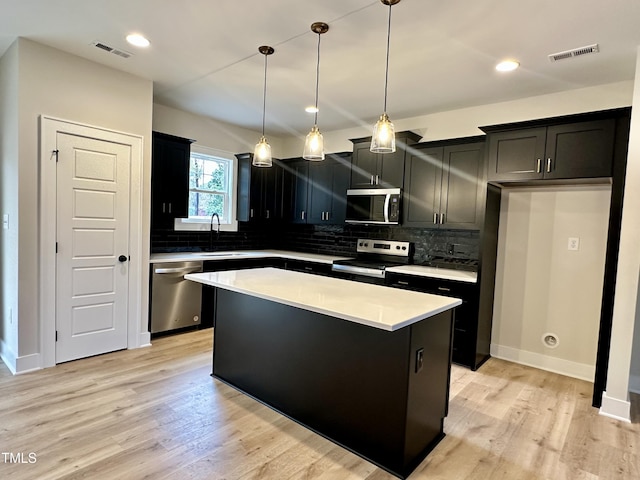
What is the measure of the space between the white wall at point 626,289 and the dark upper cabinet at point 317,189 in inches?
112

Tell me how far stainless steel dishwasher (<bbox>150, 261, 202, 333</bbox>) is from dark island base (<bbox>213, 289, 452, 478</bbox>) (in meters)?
1.52

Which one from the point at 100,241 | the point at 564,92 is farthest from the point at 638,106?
the point at 100,241

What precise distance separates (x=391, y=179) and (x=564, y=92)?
181cm

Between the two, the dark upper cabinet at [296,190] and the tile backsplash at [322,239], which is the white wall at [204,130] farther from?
the tile backsplash at [322,239]

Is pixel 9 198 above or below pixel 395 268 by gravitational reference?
above

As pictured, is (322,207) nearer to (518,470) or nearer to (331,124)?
(331,124)

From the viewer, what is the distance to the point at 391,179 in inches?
167

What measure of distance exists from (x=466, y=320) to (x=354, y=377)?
5.95ft

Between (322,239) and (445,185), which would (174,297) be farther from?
(445,185)

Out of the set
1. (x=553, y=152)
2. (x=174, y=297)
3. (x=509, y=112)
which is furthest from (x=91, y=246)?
(x=509, y=112)

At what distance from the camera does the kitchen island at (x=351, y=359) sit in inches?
76.1

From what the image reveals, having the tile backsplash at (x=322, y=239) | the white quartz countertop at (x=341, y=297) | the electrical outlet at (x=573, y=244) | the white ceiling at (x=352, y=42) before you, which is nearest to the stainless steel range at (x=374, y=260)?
the tile backsplash at (x=322, y=239)

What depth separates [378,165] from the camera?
14.2 ft

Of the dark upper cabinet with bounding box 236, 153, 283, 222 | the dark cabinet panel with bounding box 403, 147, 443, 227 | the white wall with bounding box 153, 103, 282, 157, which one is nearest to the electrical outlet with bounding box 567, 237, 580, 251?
the dark cabinet panel with bounding box 403, 147, 443, 227
